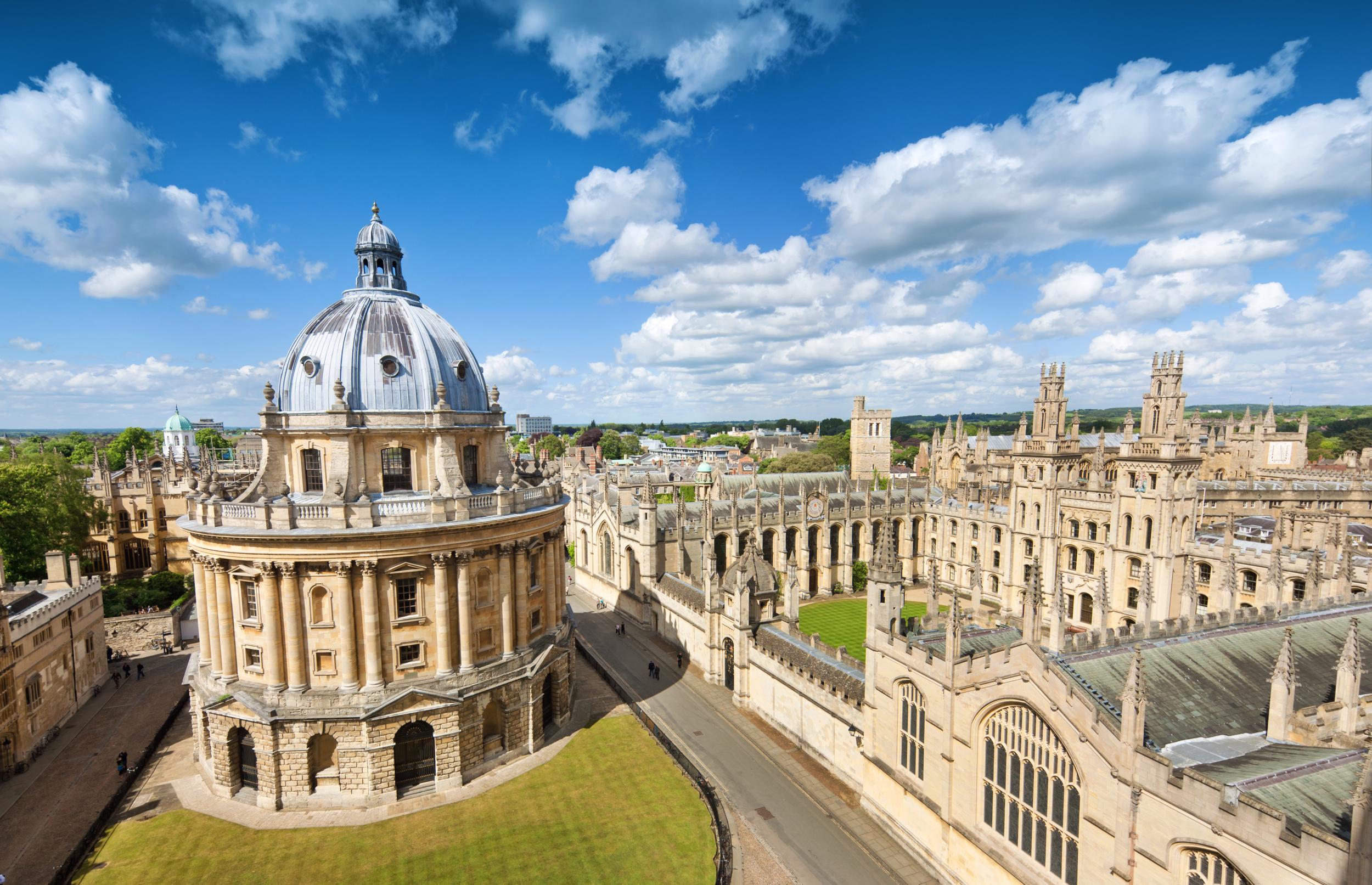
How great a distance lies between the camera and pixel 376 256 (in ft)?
108

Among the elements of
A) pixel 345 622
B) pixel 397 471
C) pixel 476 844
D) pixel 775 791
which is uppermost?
pixel 397 471

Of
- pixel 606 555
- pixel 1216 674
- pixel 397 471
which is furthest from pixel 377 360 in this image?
pixel 1216 674

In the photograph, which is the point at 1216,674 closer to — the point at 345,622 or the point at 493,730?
the point at 493,730

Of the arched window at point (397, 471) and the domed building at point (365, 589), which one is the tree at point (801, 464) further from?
the arched window at point (397, 471)

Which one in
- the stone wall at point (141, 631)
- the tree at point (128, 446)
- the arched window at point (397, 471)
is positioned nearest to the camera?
the arched window at point (397, 471)

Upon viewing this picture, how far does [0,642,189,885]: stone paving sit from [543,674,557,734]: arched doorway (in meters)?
18.4

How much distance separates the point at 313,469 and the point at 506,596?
35.5 feet

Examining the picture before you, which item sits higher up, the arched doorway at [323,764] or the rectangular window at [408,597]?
the rectangular window at [408,597]

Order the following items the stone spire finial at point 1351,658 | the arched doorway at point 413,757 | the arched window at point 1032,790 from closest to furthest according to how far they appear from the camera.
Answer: the stone spire finial at point 1351,658
the arched window at point 1032,790
the arched doorway at point 413,757

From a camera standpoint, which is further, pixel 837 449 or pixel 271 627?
pixel 837 449

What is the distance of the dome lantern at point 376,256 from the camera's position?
32656mm

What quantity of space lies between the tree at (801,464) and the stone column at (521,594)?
79365 mm

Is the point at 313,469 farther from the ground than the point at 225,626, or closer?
farther from the ground

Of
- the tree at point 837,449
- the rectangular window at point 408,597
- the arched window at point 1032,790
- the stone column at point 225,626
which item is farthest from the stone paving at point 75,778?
the tree at point 837,449
